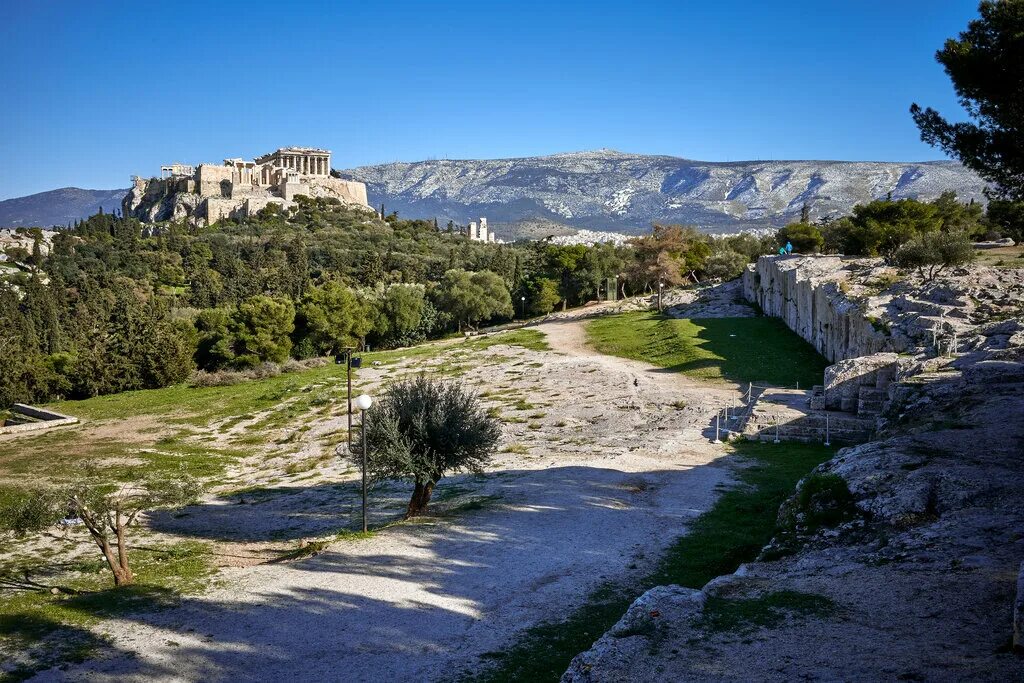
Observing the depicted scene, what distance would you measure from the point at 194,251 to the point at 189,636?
90.7m

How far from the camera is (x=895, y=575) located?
884 centimetres

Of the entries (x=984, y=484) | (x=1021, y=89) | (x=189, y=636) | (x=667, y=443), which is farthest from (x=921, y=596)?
(x=667, y=443)

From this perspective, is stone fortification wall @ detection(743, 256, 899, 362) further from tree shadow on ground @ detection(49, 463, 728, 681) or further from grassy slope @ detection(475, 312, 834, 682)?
tree shadow on ground @ detection(49, 463, 728, 681)

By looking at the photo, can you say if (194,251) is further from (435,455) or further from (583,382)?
(435,455)

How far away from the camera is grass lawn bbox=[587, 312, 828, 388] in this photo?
1304 inches

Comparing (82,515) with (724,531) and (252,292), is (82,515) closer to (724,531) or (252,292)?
(724,531)

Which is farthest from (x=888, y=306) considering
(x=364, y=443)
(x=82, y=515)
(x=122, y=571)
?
(x=82, y=515)

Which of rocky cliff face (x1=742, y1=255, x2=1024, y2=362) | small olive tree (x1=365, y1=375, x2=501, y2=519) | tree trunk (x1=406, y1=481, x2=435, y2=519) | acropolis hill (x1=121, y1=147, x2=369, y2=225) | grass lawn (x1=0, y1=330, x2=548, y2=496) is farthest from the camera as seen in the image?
acropolis hill (x1=121, y1=147, x2=369, y2=225)

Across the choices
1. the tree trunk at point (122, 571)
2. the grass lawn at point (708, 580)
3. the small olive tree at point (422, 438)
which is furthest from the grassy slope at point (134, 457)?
the grass lawn at point (708, 580)

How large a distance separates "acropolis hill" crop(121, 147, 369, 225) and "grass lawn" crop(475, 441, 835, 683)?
12291 centimetres

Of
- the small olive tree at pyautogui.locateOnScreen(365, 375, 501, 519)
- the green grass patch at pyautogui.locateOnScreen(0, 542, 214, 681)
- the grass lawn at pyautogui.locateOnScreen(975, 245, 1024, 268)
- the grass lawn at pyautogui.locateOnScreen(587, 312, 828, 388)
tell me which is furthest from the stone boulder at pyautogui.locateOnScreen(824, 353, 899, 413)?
the green grass patch at pyautogui.locateOnScreen(0, 542, 214, 681)

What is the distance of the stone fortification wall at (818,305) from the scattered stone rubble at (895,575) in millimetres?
8824

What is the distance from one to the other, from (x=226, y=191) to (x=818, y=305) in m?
124

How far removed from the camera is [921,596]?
8102mm
